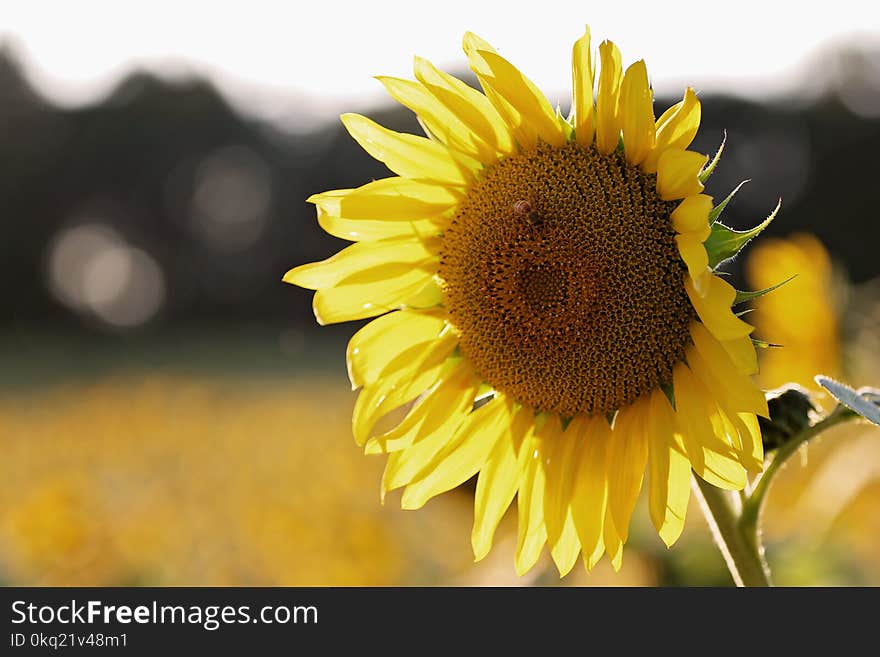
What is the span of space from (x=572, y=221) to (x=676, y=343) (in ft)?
0.97

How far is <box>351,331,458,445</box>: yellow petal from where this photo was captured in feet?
6.14

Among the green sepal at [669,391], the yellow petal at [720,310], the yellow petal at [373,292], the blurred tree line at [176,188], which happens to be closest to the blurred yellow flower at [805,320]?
the green sepal at [669,391]

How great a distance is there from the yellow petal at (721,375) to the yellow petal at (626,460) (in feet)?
0.51

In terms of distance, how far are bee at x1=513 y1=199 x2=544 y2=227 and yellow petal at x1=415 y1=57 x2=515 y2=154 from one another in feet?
0.45

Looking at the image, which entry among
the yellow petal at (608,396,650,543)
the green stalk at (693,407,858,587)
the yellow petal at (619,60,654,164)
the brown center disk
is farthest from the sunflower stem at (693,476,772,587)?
the yellow petal at (619,60,654,164)

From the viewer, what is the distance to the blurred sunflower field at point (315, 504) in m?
4.38

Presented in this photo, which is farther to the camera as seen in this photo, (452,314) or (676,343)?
(452,314)

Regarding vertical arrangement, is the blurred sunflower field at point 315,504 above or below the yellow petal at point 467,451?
above

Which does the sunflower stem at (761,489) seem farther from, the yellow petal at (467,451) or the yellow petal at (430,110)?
the yellow petal at (430,110)

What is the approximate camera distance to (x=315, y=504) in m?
5.77

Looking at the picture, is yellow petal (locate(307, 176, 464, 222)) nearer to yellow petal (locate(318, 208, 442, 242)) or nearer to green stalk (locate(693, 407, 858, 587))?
yellow petal (locate(318, 208, 442, 242))

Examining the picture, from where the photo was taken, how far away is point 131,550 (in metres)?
4.82

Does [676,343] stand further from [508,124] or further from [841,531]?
[841,531]
